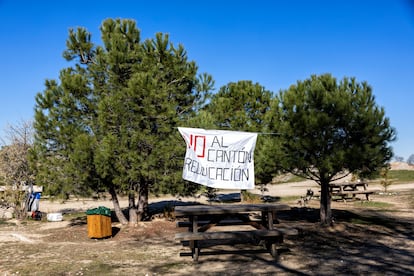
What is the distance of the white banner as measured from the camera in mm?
8109

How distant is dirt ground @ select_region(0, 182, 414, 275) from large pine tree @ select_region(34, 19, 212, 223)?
6.28 feet

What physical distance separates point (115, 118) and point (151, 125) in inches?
49.9

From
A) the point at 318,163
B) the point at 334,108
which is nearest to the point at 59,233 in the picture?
the point at 318,163

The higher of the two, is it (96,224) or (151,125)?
(151,125)

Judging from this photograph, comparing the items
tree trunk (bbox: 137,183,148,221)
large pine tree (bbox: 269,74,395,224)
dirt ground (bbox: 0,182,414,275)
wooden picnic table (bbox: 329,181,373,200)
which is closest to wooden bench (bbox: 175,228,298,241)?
dirt ground (bbox: 0,182,414,275)

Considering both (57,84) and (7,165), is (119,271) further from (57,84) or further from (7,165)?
(7,165)

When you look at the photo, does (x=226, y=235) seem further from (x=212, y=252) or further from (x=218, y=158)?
(x=218, y=158)

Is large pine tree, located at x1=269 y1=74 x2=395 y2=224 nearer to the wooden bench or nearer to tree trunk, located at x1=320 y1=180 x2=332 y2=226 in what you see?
tree trunk, located at x1=320 y1=180 x2=332 y2=226

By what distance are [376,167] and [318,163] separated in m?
1.89

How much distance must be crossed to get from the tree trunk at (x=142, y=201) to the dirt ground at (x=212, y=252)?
659 mm

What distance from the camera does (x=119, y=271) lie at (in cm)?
695

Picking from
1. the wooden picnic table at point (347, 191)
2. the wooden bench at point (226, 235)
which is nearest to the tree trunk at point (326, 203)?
the wooden bench at point (226, 235)

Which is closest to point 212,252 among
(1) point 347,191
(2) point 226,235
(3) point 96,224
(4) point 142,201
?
(2) point 226,235

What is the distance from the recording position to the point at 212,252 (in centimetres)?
837
